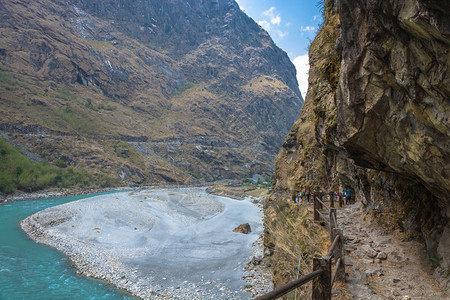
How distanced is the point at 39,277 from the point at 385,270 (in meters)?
20.2

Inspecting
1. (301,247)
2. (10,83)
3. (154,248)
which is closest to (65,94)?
(10,83)

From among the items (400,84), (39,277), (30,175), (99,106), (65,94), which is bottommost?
(39,277)

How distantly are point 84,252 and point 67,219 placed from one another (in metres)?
12.8

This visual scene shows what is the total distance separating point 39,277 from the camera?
1695cm

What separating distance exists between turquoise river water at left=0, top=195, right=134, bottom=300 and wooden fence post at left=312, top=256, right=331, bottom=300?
1467 cm

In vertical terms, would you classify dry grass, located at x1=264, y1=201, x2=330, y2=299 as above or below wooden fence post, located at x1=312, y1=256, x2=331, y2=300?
below

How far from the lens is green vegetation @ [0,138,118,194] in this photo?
51.6 meters

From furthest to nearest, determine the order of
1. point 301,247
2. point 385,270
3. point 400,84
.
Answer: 1. point 301,247
2. point 385,270
3. point 400,84

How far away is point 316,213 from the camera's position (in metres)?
9.71

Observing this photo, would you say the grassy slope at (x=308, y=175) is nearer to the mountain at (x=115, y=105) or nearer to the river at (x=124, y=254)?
the river at (x=124, y=254)

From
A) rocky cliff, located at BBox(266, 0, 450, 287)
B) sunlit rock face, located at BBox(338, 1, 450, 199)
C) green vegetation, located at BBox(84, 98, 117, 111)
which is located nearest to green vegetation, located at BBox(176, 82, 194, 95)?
green vegetation, located at BBox(84, 98, 117, 111)

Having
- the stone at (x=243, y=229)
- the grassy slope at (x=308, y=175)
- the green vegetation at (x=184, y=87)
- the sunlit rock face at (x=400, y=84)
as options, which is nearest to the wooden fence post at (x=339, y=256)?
the grassy slope at (x=308, y=175)

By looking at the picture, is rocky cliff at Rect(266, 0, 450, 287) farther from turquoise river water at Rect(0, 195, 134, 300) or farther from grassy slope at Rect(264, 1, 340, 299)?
turquoise river water at Rect(0, 195, 134, 300)

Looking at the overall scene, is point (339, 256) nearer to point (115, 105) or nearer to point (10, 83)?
point (10, 83)
